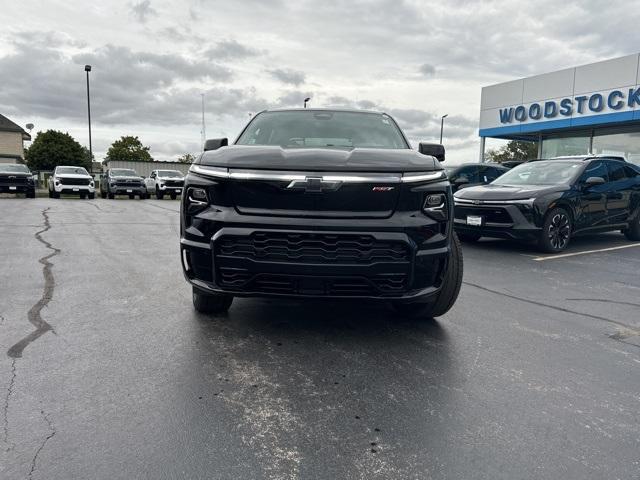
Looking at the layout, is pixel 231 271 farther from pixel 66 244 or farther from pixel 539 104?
pixel 539 104

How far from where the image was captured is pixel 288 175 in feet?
10.3

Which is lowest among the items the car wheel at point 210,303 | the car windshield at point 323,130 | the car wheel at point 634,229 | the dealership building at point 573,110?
the car wheel at point 210,303

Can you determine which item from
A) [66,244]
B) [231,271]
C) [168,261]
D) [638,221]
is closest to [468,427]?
[231,271]

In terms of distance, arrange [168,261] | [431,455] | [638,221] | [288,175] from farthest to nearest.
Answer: [638,221] → [168,261] → [288,175] → [431,455]

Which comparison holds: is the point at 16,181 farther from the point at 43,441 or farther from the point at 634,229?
the point at 43,441

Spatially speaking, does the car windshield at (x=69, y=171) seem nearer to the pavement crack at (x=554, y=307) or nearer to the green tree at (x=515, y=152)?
the pavement crack at (x=554, y=307)

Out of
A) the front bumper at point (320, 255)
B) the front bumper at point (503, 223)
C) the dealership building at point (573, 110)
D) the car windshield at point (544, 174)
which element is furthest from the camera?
the dealership building at point (573, 110)

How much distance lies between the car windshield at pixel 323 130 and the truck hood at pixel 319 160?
89 cm

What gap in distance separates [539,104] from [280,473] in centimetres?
2309

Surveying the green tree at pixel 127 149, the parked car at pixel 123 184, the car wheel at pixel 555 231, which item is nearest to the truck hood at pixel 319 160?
the car wheel at pixel 555 231

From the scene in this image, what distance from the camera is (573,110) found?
66.4 ft

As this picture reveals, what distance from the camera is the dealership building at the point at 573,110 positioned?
18.3 meters

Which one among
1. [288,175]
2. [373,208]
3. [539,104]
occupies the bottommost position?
[373,208]

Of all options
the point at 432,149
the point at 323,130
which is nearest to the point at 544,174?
the point at 432,149
